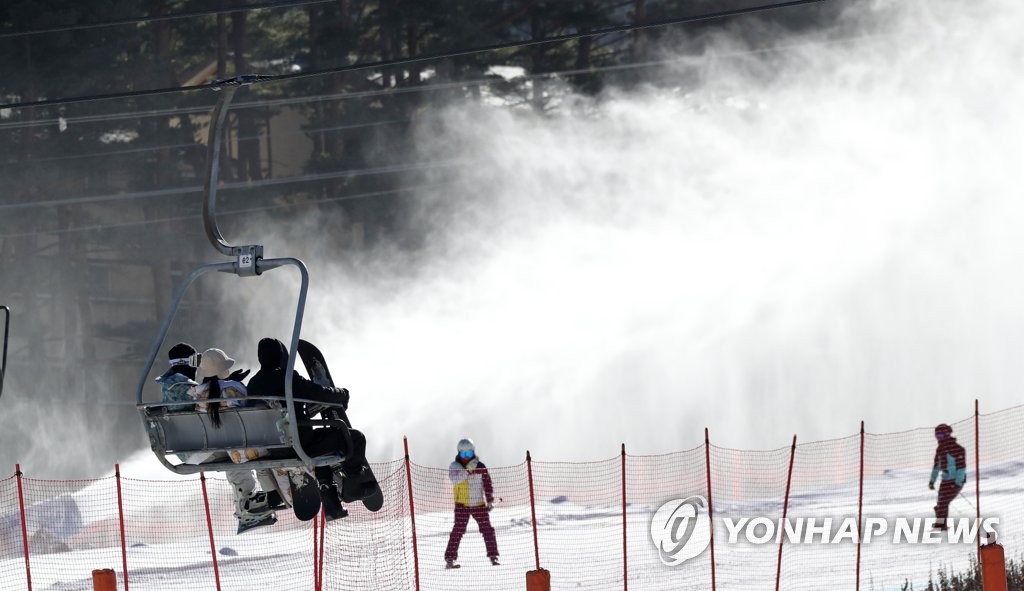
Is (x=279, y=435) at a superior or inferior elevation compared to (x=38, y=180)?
inferior

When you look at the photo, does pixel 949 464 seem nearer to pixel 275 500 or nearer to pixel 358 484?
pixel 358 484

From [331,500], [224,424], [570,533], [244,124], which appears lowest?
[570,533]

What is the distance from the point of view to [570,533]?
17109mm

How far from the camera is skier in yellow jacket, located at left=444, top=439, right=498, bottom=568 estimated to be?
14000mm

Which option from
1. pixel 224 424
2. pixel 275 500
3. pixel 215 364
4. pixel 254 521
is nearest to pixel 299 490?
pixel 275 500

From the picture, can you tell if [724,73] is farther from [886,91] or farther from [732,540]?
[732,540]

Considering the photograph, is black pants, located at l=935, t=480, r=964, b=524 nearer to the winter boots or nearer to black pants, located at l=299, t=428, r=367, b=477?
the winter boots

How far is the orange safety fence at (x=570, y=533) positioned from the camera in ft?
45.6

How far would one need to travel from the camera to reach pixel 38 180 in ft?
108

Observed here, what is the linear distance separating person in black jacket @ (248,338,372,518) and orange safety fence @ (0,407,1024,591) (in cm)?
252

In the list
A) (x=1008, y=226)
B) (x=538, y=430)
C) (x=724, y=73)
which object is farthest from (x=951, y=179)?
(x=538, y=430)

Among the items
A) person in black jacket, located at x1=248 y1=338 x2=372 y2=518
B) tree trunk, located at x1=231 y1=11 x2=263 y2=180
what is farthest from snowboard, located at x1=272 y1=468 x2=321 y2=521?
tree trunk, located at x1=231 y1=11 x2=263 y2=180

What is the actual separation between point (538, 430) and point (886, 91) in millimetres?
14237

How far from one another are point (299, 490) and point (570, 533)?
27.3 ft
